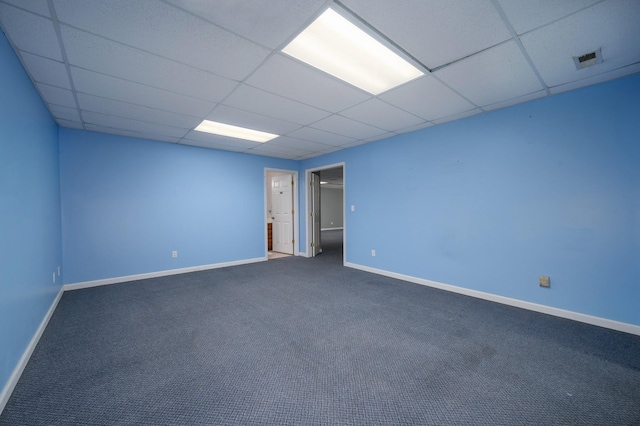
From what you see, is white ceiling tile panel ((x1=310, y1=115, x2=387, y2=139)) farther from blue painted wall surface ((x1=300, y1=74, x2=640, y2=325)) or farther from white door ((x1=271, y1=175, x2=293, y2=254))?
white door ((x1=271, y1=175, x2=293, y2=254))

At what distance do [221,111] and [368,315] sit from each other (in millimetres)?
3049

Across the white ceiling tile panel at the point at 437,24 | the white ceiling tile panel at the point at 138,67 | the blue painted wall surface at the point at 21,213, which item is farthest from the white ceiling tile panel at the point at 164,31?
the white ceiling tile panel at the point at 437,24

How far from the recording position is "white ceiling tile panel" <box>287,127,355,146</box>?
3.98 meters

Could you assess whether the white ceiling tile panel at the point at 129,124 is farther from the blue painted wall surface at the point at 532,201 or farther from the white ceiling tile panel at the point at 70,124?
the blue painted wall surface at the point at 532,201

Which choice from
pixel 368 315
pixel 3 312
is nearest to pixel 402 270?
pixel 368 315

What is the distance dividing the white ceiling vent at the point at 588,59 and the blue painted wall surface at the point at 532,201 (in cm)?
61

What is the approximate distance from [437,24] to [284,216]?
5497mm

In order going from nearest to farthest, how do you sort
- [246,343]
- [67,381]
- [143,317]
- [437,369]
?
[67,381] → [437,369] → [246,343] → [143,317]

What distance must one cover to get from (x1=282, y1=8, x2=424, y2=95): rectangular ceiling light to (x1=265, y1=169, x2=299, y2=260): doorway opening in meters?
3.92

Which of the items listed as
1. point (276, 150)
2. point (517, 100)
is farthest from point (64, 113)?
point (517, 100)

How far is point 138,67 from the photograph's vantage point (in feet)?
7.08

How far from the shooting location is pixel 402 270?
14.0ft

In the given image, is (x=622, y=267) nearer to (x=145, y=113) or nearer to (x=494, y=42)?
(x=494, y=42)

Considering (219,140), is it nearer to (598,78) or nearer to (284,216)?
(284,216)
